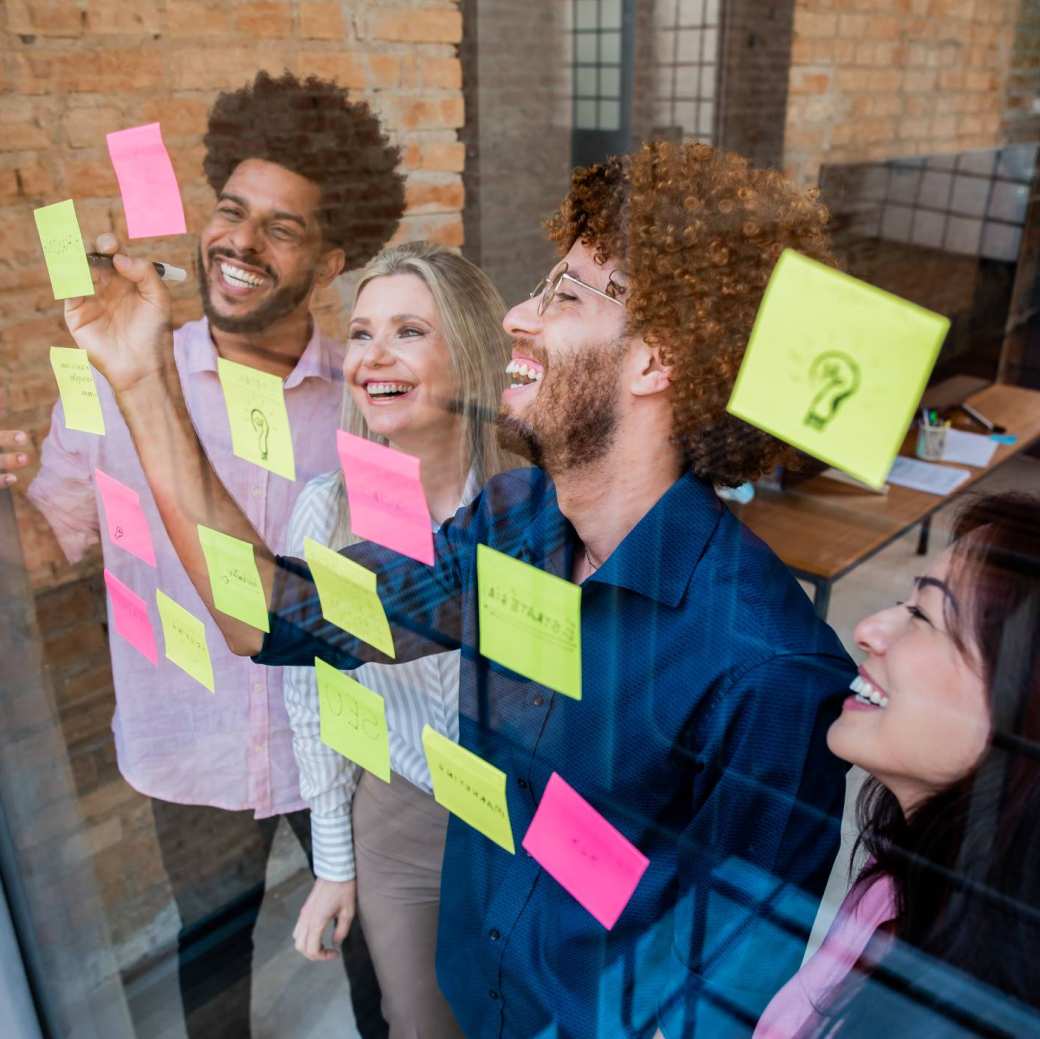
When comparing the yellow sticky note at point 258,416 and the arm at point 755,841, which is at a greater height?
the yellow sticky note at point 258,416

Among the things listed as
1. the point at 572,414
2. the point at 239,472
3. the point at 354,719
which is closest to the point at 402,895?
the point at 354,719

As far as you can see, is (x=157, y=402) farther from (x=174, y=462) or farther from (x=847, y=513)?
(x=847, y=513)

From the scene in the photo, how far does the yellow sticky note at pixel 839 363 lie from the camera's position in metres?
0.50

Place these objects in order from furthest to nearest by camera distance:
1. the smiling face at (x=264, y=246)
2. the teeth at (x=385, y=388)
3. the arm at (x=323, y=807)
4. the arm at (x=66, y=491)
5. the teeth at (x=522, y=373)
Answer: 1. the arm at (x=66, y=491)
2. the arm at (x=323, y=807)
3. the smiling face at (x=264, y=246)
4. the teeth at (x=385, y=388)
5. the teeth at (x=522, y=373)

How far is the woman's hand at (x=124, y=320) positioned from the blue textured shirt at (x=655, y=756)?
0.42 m

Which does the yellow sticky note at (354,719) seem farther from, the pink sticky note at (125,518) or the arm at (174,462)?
the pink sticky note at (125,518)

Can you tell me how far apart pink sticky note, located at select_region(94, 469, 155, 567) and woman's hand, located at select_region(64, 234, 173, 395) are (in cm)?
18

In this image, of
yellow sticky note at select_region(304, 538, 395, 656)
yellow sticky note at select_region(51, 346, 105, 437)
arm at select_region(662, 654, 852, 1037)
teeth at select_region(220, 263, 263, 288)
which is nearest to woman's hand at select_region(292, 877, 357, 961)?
yellow sticky note at select_region(304, 538, 395, 656)

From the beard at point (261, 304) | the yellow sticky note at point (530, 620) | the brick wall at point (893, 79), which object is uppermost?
the brick wall at point (893, 79)

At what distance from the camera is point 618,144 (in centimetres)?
70

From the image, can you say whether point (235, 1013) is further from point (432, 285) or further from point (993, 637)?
point (993, 637)

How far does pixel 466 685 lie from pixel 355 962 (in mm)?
828

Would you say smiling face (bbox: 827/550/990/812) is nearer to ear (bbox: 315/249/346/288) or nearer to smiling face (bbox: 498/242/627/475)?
smiling face (bbox: 498/242/627/475)

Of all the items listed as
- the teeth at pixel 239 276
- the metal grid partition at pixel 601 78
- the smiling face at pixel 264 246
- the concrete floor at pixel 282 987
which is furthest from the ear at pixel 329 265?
the concrete floor at pixel 282 987
